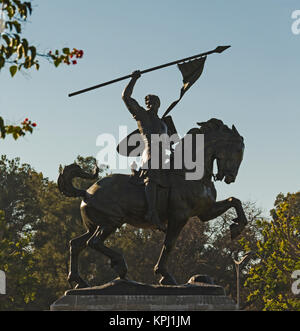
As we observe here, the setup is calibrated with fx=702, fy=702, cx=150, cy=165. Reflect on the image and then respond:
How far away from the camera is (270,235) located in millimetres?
33469

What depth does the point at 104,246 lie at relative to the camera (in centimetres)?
1385

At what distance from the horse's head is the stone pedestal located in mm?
2321

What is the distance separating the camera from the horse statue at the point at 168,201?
13.8 metres

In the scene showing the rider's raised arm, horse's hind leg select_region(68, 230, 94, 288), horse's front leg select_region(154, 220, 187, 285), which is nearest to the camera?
horse's front leg select_region(154, 220, 187, 285)

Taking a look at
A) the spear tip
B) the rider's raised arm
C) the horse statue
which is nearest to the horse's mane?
the horse statue

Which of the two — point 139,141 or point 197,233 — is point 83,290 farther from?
point 197,233

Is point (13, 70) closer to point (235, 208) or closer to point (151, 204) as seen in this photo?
point (151, 204)

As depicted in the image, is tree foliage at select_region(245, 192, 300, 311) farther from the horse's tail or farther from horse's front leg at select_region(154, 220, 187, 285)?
the horse's tail

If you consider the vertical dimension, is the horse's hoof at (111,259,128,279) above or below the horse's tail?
below

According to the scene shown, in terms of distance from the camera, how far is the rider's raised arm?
14.7 meters

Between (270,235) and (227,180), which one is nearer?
(227,180)
